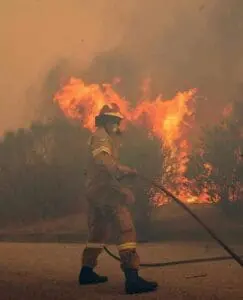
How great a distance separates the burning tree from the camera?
1191cm

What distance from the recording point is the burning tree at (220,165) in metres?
11.9

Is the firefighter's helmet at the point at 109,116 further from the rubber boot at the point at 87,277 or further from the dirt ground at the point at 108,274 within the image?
the dirt ground at the point at 108,274

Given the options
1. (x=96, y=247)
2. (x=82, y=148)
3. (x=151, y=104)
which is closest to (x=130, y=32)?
(x=151, y=104)

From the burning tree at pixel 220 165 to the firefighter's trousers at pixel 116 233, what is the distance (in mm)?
7594

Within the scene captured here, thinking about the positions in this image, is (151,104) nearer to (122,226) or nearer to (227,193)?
(227,193)

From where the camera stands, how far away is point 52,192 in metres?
14.4

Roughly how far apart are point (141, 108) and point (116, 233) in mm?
11069

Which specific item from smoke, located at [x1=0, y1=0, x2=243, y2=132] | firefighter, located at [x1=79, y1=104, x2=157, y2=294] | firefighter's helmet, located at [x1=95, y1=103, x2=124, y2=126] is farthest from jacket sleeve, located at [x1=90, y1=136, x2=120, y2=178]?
smoke, located at [x1=0, y1=0, x2=243, y2=132]

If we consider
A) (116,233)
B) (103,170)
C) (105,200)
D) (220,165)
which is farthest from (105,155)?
(220,165)

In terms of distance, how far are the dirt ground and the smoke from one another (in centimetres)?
744

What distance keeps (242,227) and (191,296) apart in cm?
755

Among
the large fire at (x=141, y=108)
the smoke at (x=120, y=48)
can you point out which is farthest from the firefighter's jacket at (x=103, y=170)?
the smoke at (x=120, y=48)

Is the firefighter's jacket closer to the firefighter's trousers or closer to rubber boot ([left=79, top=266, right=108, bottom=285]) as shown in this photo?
the firefighter's trousers

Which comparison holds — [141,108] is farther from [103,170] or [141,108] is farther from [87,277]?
[87,277]
